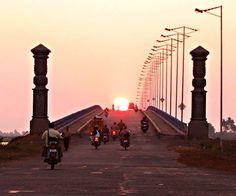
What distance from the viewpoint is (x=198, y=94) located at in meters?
62.6

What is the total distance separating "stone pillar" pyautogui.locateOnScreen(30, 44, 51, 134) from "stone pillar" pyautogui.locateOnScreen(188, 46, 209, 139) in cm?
1118

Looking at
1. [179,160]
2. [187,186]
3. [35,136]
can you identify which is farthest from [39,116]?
[187,186]

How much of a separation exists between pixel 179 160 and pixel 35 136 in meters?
23.3

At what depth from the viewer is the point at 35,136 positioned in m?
58.8

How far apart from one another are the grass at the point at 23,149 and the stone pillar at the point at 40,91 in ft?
8.65

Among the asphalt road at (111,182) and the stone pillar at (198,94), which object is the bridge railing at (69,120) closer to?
the stone pillar at (198,94)

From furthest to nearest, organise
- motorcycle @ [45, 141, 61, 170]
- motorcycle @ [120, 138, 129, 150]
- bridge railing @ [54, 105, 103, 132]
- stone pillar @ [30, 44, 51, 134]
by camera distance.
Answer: bridge railing @ [54, 105, 103, 132] < stone pillar @ [30, 44, 51, 134] < motorcycle @ [120, 138, 129, 150] < motorcycle @ [45, 141, 61, 170]

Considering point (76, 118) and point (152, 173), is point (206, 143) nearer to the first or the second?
point (152, 173)

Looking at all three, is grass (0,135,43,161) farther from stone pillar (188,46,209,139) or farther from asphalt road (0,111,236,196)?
stone pillar (188,46,209,139)

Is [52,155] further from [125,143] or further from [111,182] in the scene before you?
[125,143]

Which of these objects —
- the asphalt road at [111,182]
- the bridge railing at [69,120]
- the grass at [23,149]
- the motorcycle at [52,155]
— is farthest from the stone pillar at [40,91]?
the asphalt road at [111,182]

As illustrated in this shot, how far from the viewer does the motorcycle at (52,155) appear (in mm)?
28594

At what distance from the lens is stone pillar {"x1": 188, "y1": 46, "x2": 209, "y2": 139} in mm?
62312

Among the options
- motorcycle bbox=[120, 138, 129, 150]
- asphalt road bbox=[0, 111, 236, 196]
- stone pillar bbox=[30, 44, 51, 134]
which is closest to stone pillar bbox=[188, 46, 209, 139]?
stone pillar bbox=[30, 44, 51, 134]
